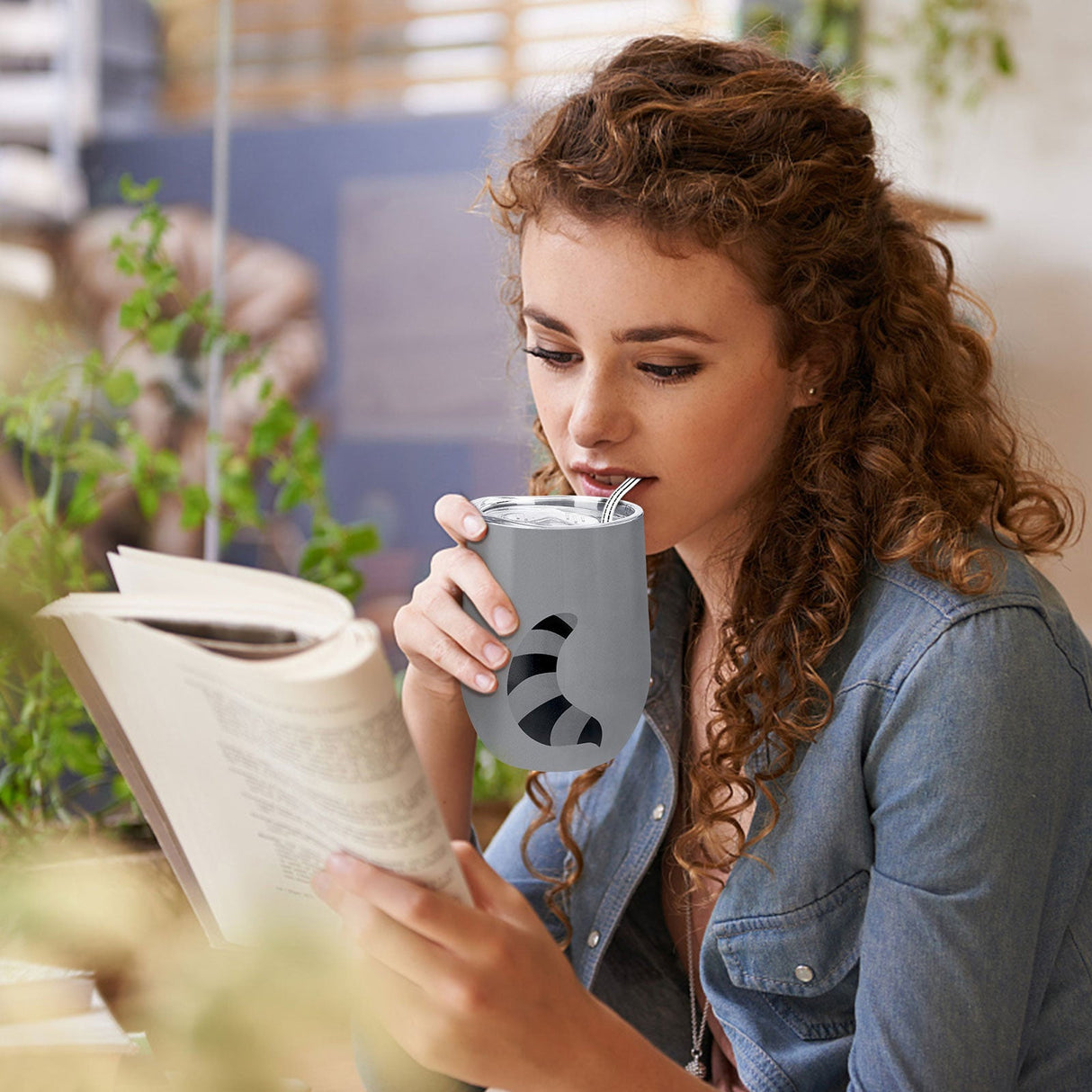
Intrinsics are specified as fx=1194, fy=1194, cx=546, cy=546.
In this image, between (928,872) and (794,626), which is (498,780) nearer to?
(794,626)

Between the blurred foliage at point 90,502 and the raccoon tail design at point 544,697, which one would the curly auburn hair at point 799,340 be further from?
the blurred foliage at point 90,502

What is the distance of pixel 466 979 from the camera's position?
505 millimetres

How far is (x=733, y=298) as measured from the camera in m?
0.89

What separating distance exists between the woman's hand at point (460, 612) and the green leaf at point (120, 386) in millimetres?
595

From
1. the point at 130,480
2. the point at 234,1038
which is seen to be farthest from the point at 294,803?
the point at 130,480

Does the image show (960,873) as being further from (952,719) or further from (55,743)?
(55,743)

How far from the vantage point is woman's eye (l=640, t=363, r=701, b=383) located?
0.88 meters

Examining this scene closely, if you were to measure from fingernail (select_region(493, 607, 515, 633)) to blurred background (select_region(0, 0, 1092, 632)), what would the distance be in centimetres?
157

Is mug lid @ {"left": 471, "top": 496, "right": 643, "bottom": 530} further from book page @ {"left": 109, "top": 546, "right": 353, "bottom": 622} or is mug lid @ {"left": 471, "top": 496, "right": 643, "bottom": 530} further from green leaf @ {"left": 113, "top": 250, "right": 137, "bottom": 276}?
green leaf @ {"left": 113, "top": 250, "right": 137, "bottom": 276}

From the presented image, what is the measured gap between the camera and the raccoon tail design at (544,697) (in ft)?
2.30

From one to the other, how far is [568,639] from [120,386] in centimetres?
77

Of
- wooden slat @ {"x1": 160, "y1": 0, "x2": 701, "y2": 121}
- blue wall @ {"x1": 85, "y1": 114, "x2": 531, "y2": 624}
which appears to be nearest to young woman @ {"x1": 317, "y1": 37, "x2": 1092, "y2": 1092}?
blue wall @ {"x1": 85, "y1": 114, "x2": 531, "y2": 624}

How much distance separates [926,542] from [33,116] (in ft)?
6.49

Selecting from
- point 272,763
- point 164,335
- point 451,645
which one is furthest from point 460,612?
point 164,335
